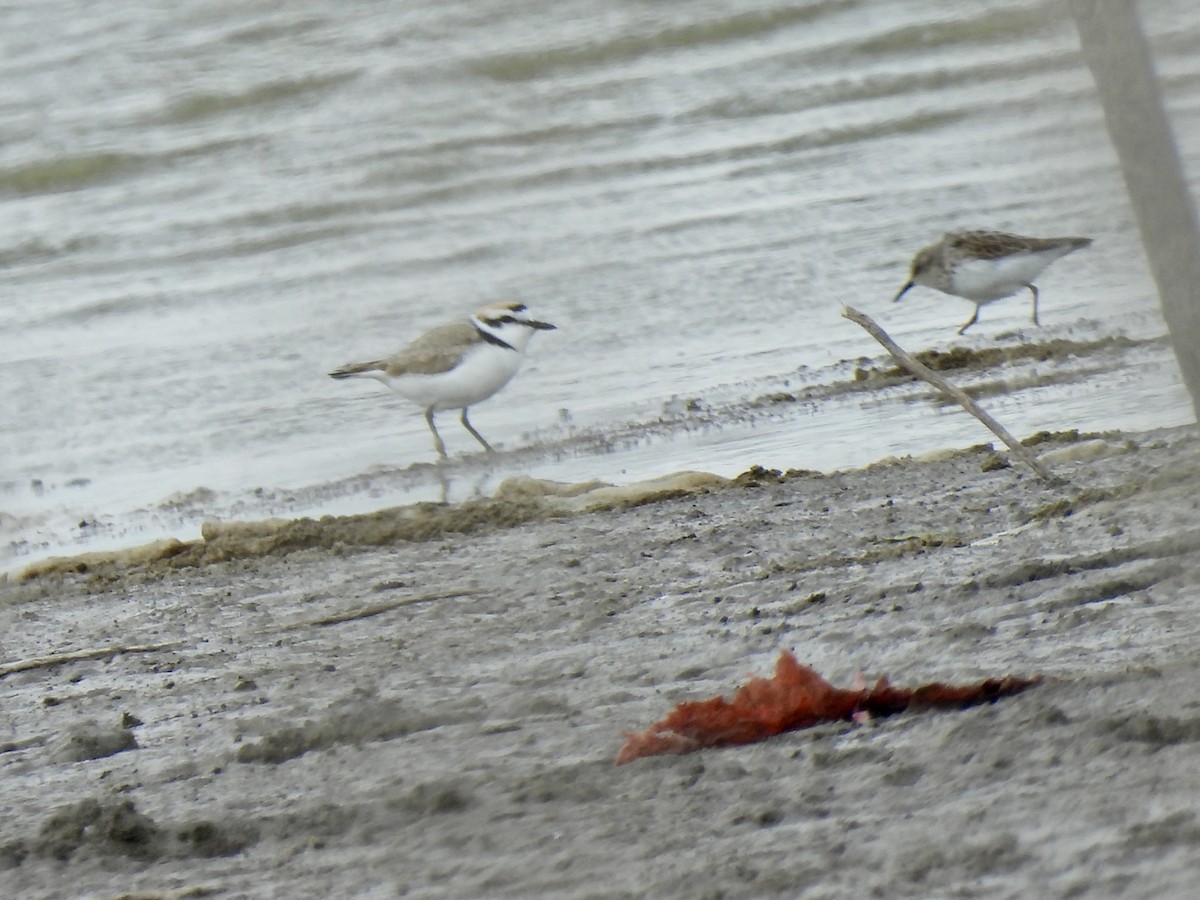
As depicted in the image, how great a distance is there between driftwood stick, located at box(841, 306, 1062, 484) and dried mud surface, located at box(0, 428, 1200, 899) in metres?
0.10

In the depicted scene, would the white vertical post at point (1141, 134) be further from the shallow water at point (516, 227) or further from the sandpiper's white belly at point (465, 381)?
the sandpiper's white belly at point (465, 381)

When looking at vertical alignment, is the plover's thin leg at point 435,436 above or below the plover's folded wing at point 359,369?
below

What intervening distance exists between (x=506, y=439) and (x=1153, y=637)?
5.13m

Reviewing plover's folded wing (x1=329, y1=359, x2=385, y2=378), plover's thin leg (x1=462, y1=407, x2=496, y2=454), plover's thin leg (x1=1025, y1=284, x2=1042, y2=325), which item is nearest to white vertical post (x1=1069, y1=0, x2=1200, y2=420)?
plover's thin leg (x1=462, y1=407, x2=496, y2=454)

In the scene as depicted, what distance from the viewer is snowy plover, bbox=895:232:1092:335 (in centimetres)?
834

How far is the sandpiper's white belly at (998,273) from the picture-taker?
8.32 meters

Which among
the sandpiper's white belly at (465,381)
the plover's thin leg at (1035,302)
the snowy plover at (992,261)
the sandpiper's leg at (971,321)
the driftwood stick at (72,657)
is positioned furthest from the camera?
the sandpiper's leg at (971,321)

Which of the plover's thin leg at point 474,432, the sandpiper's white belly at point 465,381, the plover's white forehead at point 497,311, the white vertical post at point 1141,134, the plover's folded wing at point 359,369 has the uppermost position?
the white vertical post at point 1141,134

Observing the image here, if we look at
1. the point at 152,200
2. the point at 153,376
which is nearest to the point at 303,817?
the point at 153,376

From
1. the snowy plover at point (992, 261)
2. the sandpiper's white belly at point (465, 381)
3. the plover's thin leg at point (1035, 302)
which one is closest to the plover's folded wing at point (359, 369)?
the sandpiper's white belly at point (465, 381)

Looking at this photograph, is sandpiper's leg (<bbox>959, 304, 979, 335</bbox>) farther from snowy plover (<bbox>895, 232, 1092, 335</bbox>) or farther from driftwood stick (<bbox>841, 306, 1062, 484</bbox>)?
driftwood stick (<bbox>841, 306, 1062, 484</bbox>)

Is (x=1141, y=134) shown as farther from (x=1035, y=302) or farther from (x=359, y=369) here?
(x=359, y=369)

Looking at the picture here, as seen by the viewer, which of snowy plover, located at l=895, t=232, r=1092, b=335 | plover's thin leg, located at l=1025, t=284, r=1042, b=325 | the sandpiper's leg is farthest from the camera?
the sandpiper's leg

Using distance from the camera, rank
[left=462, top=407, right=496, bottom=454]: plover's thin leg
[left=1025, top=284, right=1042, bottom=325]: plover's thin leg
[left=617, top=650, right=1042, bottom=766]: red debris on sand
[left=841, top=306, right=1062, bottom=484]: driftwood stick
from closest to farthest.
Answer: [left=617, top=650, right=1042, bottom=766]: red debris on sand < [left=841, top=306, right=1062, bottom=484]: driftwood stick < [left=462, top=407, right=496, bottom=454]: plover's thin leg < [left=1025, top=284, right=1042, bottom=325]: plover's thin leg
